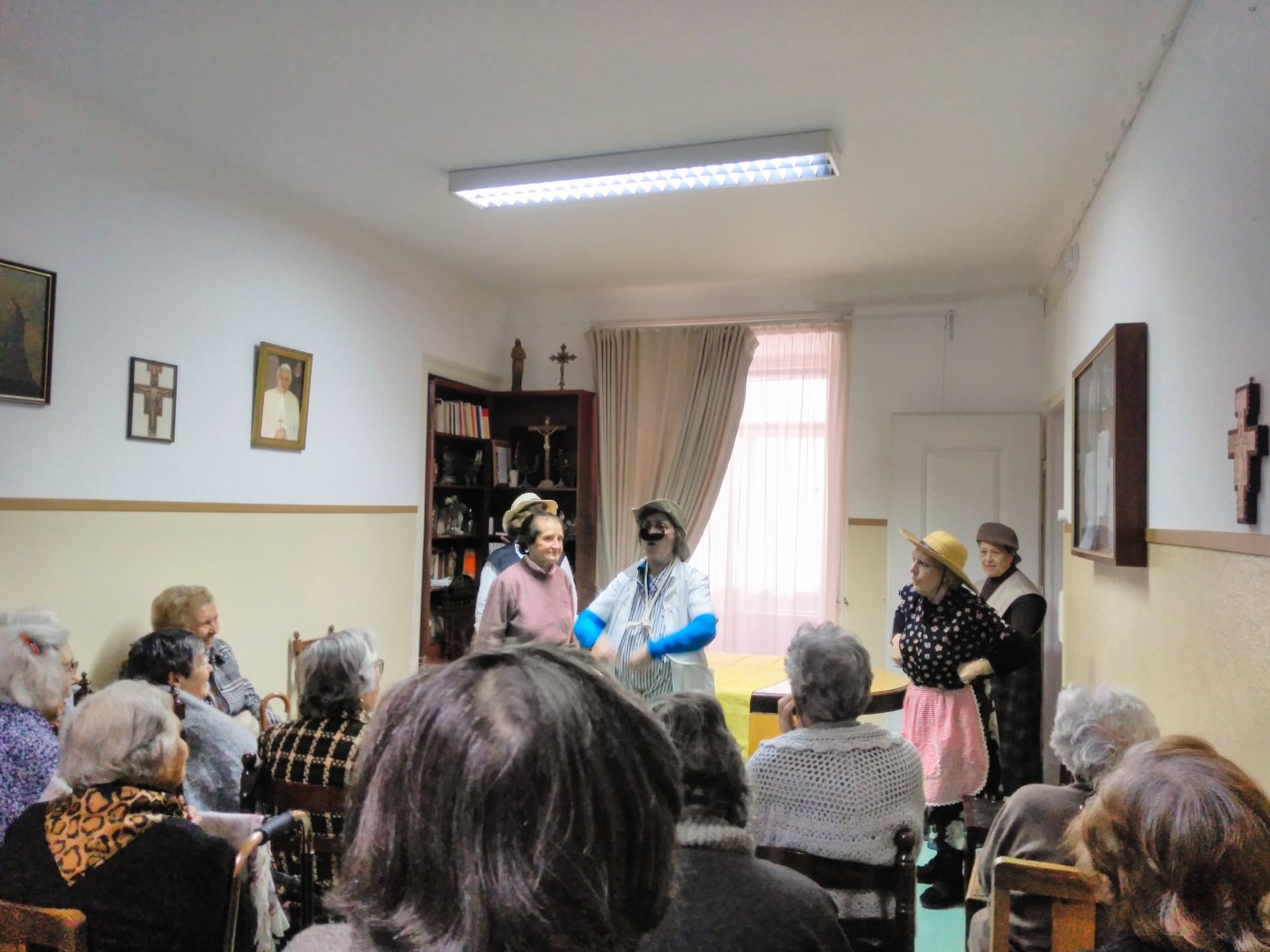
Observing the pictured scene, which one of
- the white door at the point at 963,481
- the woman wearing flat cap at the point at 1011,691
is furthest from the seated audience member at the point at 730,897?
the white door at the point at 963,481

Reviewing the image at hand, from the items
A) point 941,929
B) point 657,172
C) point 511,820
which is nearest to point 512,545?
point 657,172

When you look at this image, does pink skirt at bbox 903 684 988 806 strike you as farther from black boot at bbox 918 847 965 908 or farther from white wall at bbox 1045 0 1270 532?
white wall at bbox 1045 0 1270 532

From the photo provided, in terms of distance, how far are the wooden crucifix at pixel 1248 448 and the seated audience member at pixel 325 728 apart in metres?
1.91

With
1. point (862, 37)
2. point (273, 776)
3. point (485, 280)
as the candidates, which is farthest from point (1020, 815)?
point (485, 280)

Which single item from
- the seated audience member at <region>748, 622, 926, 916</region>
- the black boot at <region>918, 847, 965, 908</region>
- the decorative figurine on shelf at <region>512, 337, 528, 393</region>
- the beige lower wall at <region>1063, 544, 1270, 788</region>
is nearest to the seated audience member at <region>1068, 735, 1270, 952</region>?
the beige lower wall at <region>1063, 544, 1270, 788</region>

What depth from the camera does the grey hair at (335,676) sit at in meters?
2.22

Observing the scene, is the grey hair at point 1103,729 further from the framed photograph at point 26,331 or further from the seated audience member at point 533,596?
the framed photograph at point 26,331

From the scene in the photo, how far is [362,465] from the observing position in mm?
4660

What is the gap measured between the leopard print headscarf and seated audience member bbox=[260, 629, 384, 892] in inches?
16.6

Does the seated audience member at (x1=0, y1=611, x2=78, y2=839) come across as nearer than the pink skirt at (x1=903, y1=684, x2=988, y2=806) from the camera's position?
Yes

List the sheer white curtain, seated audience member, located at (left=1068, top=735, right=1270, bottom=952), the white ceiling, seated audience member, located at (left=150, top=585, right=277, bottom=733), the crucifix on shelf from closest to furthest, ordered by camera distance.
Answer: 1. seated audience member, located at (left=1068, top=735, right=1270, bottom=952)
2. the white ceiling
3. seated audience member, located at (left=150, top=585, right=277, bottom=733)
4. the sheer white curtain
5. the crucifix on shelf

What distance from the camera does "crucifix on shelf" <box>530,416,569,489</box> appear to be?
5.87m

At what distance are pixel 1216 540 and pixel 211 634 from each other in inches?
127

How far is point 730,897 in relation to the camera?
3.95 feet
